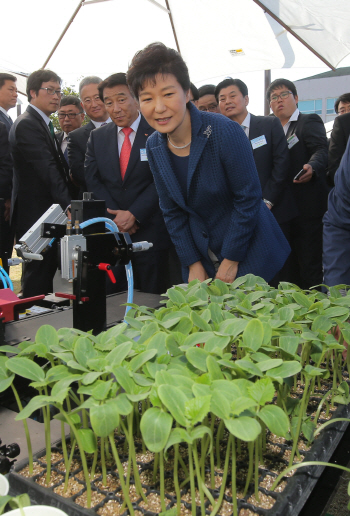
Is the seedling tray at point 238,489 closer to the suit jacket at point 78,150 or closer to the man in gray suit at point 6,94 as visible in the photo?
the suit jacket at point 78,150

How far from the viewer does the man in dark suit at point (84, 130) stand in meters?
3.22

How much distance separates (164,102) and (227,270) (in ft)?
2.41

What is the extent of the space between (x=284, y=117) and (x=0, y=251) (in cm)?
264

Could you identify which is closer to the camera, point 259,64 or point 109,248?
point 109,248

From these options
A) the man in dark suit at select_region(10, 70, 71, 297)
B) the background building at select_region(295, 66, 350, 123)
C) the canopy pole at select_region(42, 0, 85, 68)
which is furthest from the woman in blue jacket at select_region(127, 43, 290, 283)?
the background building at select_region(295, 66, 350, 123)

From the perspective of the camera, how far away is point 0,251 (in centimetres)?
159

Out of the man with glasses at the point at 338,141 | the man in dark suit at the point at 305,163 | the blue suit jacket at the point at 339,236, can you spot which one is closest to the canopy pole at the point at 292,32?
the man in dark suit at the point at 305,163

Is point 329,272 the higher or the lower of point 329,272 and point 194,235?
the lower

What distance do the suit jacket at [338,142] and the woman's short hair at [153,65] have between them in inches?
86.0

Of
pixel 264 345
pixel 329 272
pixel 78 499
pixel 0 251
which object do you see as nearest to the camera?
pixel 78 499

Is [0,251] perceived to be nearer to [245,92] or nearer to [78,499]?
[78,499]

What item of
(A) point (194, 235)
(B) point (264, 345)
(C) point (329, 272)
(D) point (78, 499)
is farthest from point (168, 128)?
(D) point (78, 499)

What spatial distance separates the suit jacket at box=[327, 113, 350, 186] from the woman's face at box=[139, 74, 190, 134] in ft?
7.09

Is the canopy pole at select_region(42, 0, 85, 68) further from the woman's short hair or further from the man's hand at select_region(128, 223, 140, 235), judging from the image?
the woman's short hair
